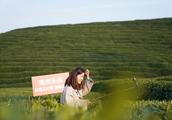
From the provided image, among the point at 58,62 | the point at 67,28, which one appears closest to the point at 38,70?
the point at 58,62

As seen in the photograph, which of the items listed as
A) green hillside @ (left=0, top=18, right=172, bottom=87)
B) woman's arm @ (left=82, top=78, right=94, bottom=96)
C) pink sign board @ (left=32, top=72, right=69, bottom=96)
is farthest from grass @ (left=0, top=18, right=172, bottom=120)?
woman's arm @ (left=82, top=78, right=94, bottom=96)

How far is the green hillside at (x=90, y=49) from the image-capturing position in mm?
31688

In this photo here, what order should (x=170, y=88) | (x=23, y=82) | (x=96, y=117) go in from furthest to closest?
(x=23, y=82), (x=170, y=88), (x=96, y=117)

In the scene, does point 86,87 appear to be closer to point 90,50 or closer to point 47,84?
point 47,84

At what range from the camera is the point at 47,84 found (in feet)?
48.5

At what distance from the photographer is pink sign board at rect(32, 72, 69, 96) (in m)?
14.6

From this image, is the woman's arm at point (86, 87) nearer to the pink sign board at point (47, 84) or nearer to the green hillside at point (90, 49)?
the pink sign board at point (47, 84)

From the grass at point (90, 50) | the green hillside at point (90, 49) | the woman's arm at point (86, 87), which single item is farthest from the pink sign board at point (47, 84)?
the green hillside at point (90, 49)

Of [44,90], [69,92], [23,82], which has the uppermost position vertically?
[69,92]

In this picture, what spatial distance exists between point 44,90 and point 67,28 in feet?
96.7

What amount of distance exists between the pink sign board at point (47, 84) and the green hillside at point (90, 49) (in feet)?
40.9

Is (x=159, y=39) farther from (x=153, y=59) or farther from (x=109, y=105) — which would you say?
(x=109, y=105)

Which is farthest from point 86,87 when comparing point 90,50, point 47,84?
point 90,50

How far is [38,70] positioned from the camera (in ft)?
105
